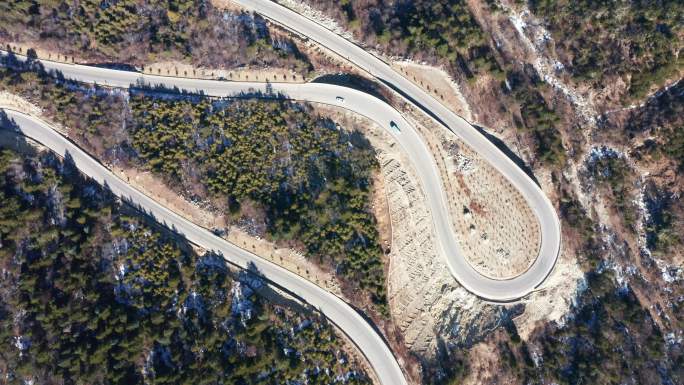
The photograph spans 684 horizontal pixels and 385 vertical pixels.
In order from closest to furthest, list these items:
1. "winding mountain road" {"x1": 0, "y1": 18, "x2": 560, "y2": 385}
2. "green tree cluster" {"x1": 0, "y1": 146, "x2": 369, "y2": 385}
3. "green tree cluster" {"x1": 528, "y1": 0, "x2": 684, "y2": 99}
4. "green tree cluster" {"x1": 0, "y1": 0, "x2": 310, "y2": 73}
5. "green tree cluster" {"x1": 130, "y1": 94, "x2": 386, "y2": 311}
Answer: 1. "green tree cluster" {"x1": 0, "y1": 146, "x2": 369, "y2": 385}
2. "green tree cluster" {"x1": 130, "y1": 94, "x2": 386, "y2": 311}
3. "winding mountain road" {"x1": 0, "y1": 18, "x2": 560, "y2": 385}
4. "green tree cluster" {"x1": 0, "y1": 0, "x2": 310, "y2": 73}
5. "green tree cluster" {"x1": 528, "y1": 0, "x2": 684, "y2": 99}

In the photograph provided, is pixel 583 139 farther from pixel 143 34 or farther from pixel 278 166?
pixel 143 34

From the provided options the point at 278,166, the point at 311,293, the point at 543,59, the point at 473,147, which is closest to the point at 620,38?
the point at 543,59

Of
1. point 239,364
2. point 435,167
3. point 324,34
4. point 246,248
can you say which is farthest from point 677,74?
point 239,364

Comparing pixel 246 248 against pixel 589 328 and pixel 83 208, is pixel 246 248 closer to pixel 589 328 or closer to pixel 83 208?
pixel 83 208

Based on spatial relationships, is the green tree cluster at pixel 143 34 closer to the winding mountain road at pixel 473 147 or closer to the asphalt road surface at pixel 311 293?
the winding mountain road at pixel 473 147

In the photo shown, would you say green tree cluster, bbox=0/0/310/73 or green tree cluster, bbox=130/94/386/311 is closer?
green tree cluster, bbox=130/94/386/311

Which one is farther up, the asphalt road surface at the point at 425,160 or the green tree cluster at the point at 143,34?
the green tree cluster at the point at 143,34

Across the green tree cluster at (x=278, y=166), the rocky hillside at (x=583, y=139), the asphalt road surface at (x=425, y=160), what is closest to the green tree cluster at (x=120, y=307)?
the green tree cluster at (x=278, y=166)

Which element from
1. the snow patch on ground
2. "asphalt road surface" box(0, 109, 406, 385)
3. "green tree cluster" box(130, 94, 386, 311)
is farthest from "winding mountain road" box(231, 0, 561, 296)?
"asphalt road surface" box(0, 109, 406, 385)

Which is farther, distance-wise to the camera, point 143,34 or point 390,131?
point 390,131

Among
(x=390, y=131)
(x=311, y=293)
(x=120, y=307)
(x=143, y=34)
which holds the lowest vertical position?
(x=311, y=293)

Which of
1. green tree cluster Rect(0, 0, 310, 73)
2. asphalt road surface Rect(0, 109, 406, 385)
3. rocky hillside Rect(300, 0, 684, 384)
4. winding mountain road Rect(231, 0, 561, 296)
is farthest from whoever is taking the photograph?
green tree cluster Rect(0, 0, 310, 73)

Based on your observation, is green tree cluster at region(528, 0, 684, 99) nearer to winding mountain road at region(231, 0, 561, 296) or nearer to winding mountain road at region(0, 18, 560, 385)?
winding mountain road at region(231, 0, 561, 296)
